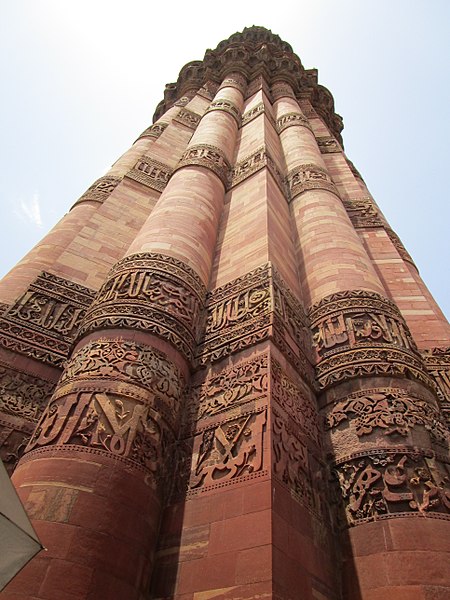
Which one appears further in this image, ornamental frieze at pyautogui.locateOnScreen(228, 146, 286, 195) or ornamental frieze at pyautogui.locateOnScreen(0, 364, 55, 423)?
ornamental frieze at pyautogui.locateOnScreen(228, 146, 286, 195)

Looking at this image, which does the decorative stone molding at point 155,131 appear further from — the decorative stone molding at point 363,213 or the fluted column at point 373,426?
the fluted column at point 373,426

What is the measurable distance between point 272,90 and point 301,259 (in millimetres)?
11365

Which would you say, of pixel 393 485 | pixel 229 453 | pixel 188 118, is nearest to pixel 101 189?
pixel 188 118

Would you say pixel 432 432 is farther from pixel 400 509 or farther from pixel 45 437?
pixel 45 437

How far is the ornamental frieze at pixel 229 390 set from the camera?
12.6 feet

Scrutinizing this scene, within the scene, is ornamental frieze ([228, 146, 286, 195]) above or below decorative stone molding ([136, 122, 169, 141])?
below

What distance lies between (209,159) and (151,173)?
1874 millimetres

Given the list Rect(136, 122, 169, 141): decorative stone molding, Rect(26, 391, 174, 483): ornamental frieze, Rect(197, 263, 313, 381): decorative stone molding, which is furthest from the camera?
Rect(136, 122, 169, 141): decorative stone molding

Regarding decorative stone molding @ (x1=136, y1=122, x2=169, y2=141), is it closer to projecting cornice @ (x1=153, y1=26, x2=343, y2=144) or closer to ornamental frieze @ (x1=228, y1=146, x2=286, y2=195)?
projecting cornice @ (x1=153, y1=26, x2=343, y2=144)

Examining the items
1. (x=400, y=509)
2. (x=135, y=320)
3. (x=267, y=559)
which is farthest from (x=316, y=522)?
(x=135, y=320)

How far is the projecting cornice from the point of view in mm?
16609

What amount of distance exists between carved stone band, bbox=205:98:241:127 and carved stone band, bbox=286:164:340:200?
359 centimetres

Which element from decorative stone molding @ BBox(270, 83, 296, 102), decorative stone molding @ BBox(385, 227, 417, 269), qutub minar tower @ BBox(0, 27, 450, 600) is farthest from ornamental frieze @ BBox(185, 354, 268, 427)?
decorative stone molding @ BBox(270, 83, 296, 102)

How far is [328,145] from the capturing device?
13.9 metres
